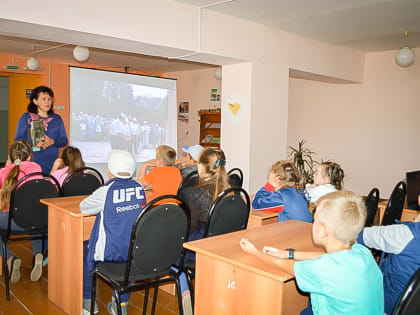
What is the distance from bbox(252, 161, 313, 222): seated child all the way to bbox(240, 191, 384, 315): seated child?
3.41 ft

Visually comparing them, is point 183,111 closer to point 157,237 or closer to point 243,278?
point 157,237

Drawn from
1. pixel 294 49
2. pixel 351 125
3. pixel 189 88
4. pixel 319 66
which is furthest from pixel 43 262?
pixel 189 88

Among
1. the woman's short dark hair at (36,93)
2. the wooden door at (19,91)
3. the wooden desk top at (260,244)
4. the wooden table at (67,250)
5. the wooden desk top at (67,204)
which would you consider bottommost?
the wooden table at (67,250)

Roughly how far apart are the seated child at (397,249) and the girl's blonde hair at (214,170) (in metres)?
0.97

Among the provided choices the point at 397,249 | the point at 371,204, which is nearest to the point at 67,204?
the point at 397,249

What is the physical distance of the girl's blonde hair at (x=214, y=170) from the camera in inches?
104

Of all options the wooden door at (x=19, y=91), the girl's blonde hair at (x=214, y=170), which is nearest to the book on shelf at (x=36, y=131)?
the girl's blonde hair at (x=214, y=170)

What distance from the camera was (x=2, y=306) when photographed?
273 centimetres

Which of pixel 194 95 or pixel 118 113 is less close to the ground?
pixel 194 95

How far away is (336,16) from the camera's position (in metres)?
4.25

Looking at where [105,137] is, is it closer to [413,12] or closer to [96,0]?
[96,0]

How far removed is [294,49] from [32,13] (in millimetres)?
3366

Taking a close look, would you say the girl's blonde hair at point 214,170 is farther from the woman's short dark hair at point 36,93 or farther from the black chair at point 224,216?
the woman's short dark hair at point 36,93

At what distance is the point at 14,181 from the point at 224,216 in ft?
5.64
